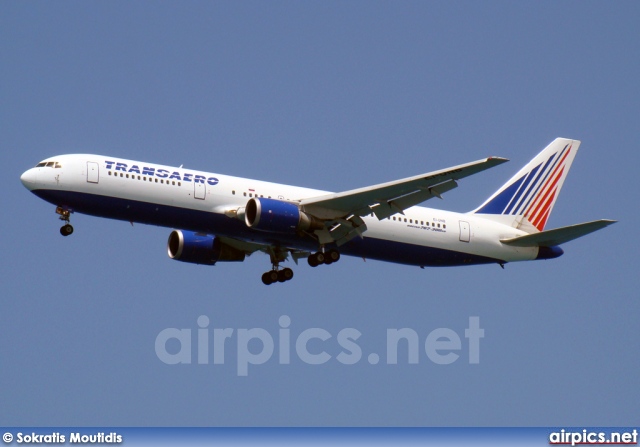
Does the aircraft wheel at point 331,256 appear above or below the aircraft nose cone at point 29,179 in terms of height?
below

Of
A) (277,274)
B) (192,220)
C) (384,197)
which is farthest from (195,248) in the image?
(384,197)

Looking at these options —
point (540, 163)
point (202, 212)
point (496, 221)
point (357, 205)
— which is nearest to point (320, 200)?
point (357, 205)

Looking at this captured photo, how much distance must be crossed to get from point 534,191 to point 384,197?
1149 cm

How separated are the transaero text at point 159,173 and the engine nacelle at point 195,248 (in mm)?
5722

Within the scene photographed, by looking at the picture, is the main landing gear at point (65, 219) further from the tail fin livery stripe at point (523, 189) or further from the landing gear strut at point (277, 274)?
the tail fin livery stripe at point (523, 189)

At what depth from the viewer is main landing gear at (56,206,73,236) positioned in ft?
174

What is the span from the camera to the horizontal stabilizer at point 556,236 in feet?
179

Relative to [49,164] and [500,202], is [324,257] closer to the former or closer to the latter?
[500,202]

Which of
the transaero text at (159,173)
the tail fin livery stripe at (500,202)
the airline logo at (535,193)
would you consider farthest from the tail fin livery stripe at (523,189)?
the transaero text at (159,173)

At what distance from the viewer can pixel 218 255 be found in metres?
59.7

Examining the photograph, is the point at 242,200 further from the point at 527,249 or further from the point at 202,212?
the point at 527,249

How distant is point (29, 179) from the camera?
52562 millimetres

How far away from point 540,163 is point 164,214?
2034cm

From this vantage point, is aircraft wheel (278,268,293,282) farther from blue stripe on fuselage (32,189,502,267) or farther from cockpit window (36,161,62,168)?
cockpit window (36,161,62,168)
